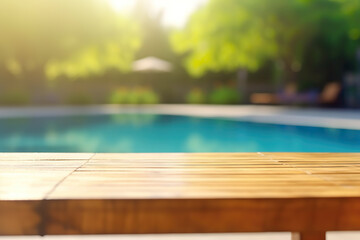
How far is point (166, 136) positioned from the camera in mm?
11805

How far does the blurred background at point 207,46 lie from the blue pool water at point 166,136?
180 inches

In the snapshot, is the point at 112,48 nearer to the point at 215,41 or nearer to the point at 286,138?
the point at 215,41

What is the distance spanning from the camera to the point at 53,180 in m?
2.19

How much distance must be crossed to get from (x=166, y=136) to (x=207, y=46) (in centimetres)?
739

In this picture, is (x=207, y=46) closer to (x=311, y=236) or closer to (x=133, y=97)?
(x=133, y=97)

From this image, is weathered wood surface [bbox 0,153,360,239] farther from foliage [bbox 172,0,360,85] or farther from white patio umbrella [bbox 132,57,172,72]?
white patio umbrella [bbox 132,57,172,72]

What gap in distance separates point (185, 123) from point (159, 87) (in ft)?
41.8

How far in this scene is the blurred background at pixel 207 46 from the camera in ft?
54.9

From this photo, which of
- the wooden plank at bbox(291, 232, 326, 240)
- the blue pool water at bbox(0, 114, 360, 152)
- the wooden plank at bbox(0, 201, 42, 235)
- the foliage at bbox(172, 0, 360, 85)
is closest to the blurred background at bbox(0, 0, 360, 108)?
the foliage at bbox(172, 0, 360, 85)

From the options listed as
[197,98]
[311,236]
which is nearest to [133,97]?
[197,98]

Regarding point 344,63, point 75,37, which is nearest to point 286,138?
point 344,63

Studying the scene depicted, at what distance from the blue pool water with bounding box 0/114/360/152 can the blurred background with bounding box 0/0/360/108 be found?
457 centimetres

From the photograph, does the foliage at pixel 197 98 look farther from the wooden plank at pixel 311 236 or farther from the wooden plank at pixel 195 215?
the wooden plank at pixel 195 215

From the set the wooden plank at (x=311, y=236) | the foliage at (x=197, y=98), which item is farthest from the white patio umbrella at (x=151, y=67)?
the wooden plank at (x=311, y=236)
